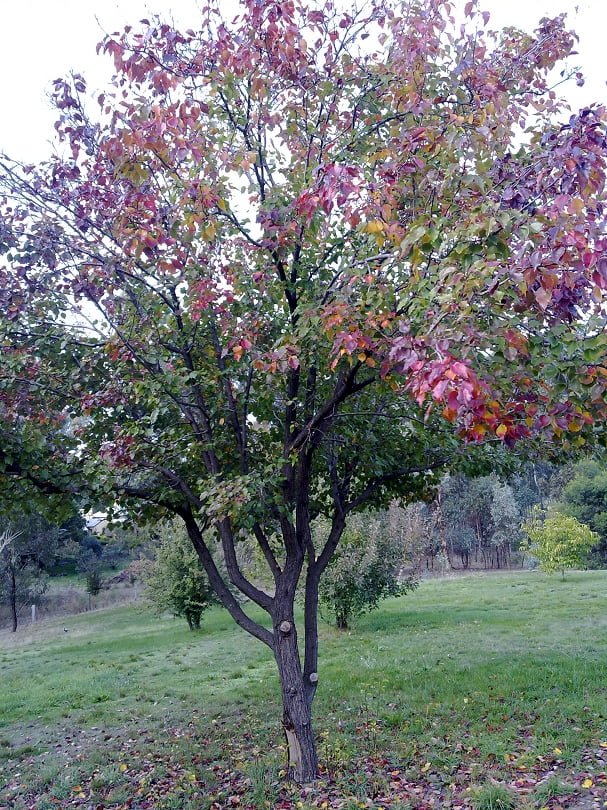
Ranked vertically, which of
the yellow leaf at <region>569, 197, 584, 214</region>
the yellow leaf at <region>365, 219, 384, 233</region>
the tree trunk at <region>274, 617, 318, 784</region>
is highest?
the yellow leaf at <region>365, 219, 384, 233</region>

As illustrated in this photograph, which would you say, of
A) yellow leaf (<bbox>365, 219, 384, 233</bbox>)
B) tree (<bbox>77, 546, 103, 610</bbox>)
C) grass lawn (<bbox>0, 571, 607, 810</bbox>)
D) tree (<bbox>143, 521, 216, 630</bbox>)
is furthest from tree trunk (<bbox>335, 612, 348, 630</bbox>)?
tree (<bbox>77, 546, 103, 610</bbox>)

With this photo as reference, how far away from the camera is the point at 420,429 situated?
5.66m

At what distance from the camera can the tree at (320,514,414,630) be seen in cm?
1417

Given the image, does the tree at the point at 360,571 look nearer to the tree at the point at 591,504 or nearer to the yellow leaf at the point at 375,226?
the yellow leaf at the point at 375,226

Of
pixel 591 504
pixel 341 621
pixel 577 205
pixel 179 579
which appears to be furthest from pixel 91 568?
pixel 577 205

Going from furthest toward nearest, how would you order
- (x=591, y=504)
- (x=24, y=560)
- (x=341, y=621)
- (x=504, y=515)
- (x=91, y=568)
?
1. (x=504, y=515)
2. (x=91, y=568)
3. (x=591, y=504)
4. (x=24, y=560)
5. (x=341, y=621)

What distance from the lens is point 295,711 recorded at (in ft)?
17.3

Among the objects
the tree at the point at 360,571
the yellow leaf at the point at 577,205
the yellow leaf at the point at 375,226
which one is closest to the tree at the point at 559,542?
the tree at the point at 360,571

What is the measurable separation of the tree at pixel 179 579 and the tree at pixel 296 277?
37.7 ft

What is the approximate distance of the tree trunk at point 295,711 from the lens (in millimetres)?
5199

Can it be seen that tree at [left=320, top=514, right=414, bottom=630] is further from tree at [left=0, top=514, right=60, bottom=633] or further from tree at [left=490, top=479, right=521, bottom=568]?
tree at [left=490, top=479, right=521, bottom=568]

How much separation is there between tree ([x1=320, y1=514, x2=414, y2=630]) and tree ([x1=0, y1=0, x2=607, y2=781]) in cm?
804

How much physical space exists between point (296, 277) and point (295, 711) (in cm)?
375

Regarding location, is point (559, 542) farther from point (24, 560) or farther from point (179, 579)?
point (24, 560)
